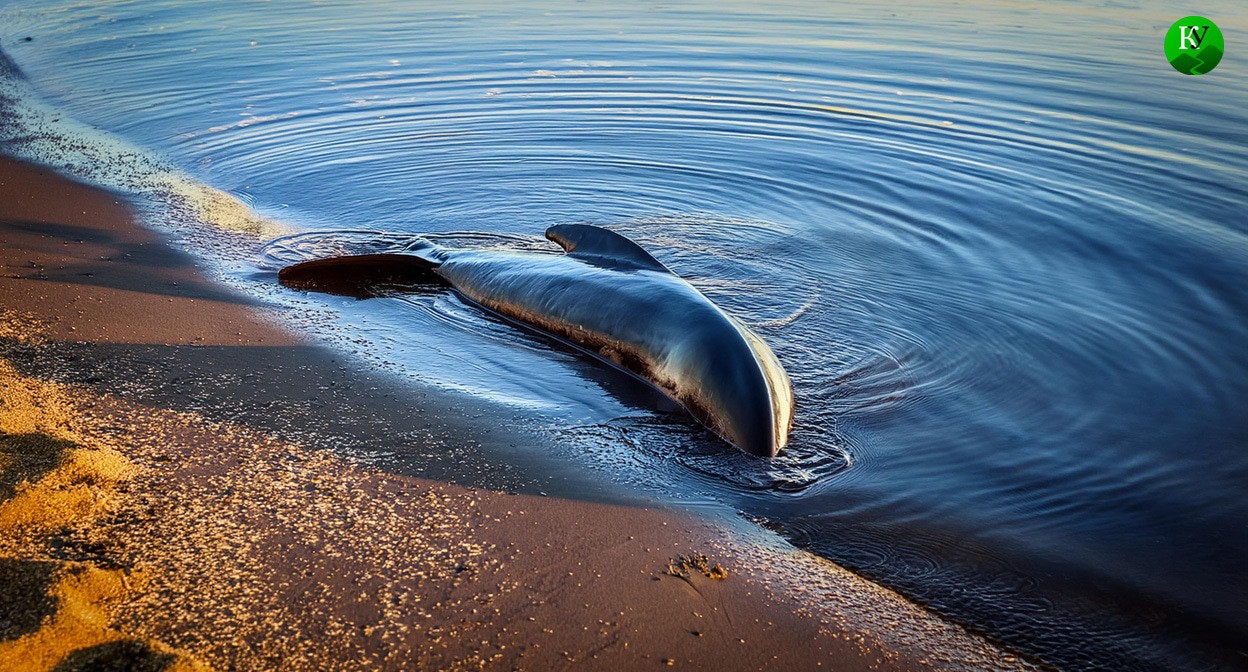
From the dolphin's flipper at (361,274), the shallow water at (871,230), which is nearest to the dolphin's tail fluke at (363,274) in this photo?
the dolphin's flipper at (361,274)

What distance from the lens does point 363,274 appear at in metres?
7.77

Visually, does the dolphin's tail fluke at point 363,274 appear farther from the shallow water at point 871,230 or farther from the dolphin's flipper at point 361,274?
the shallow water at point 871,230

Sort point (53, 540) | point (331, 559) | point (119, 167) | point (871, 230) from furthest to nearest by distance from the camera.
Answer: point (119, 167) → point (871, 230) → point (331, 559) → point (53, 540)

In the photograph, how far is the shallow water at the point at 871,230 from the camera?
4.76 metres

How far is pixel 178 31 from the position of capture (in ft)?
62.6

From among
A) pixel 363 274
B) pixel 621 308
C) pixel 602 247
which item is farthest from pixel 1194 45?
pixel 363 274

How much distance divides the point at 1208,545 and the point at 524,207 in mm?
6622

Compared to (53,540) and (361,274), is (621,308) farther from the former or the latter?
(53,540)

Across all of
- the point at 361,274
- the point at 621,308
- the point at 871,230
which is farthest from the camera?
the point at 871,230

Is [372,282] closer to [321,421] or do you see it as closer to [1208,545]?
[321,421]

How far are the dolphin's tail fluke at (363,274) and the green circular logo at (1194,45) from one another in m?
13.1

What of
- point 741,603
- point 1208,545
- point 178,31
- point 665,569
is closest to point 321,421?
point 665,569

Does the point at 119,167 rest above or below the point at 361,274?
above

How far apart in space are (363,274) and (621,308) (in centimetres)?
251
